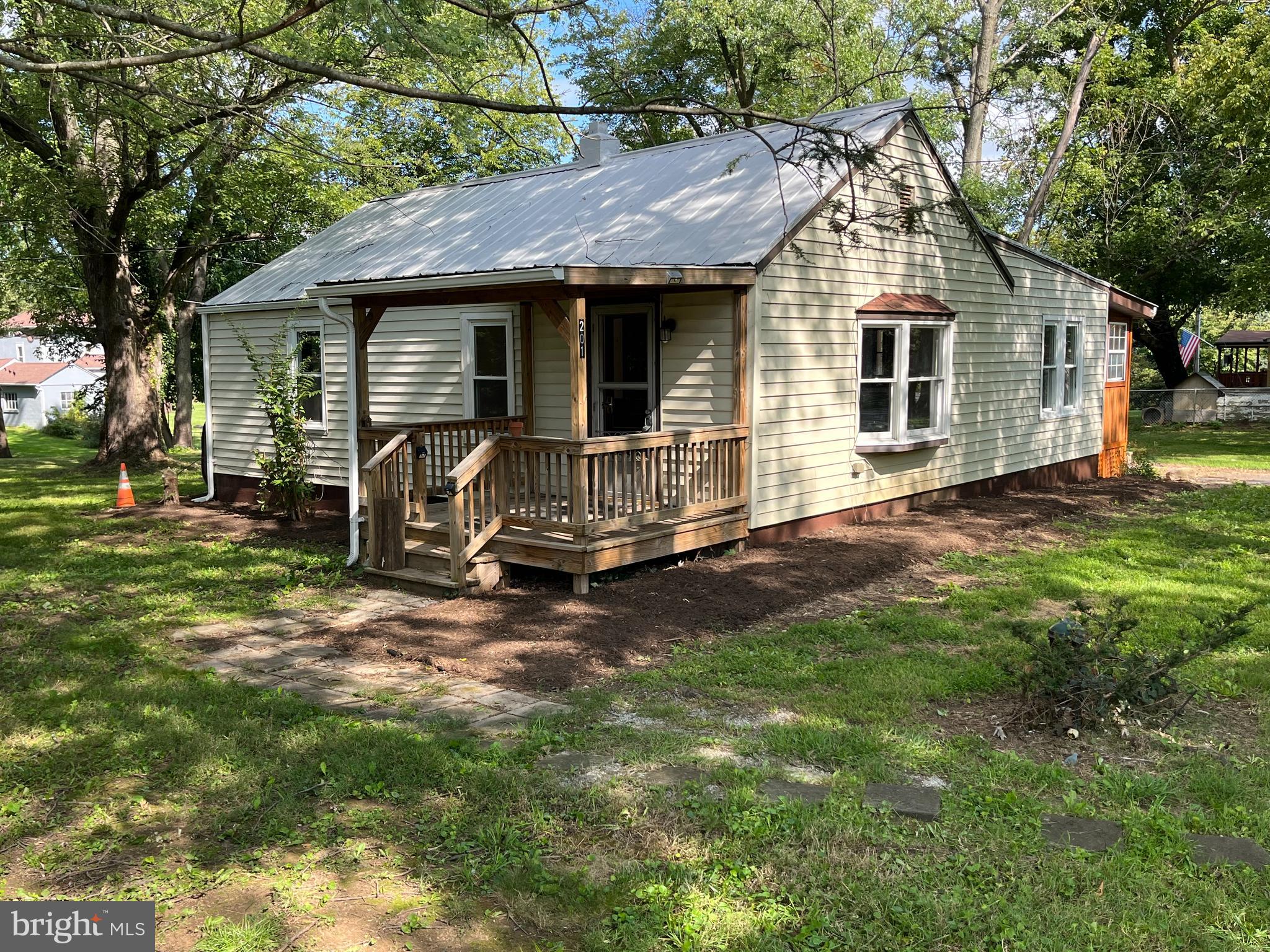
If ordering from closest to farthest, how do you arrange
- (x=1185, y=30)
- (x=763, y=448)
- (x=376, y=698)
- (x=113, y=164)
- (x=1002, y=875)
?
(x=1002, y=875) → (x=376, y=698) → (x=763, y=448) → (x=113, y=164) → (x=1185, y=30)

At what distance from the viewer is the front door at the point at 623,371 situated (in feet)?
→ 33.9

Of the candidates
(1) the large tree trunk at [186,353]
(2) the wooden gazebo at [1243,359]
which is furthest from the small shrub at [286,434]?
(2) the wooden gazebo at [1243,359]

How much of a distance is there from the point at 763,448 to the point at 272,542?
19.0 ft

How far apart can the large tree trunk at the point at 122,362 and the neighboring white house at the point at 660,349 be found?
541cm

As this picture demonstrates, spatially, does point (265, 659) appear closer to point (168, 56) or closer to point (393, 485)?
point (393, 485)

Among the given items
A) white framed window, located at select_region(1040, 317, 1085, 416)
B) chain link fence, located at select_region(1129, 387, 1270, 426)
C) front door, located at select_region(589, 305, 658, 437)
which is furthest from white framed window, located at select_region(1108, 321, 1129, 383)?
chain link fence, located at select_region(1129, 387, 1270, 426)

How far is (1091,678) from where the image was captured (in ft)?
16.4

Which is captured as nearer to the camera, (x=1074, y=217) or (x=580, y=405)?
(x=580, y=405)

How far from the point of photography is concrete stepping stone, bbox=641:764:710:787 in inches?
177

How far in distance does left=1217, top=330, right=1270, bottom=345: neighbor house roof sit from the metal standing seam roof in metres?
40.3

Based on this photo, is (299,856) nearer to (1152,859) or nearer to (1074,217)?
(1152,859)

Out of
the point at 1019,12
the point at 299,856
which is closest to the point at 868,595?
the point at 299,856

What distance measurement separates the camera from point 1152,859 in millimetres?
3748

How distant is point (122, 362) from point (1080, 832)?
1980cm
